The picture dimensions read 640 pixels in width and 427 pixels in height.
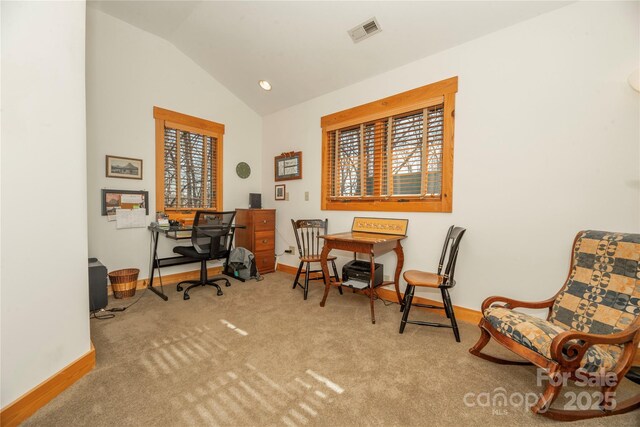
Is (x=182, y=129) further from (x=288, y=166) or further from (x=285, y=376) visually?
(x=285, y=376)

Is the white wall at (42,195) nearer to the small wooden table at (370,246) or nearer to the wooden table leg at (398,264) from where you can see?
the small wooden table at (370,246)

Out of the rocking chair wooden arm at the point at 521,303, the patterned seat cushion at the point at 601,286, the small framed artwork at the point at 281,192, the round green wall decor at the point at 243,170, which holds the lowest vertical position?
the rocking chair wooden arm at the point at 521,303

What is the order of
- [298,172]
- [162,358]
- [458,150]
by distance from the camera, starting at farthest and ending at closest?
[298,172] < [458,150] < [162,358]

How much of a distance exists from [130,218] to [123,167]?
2.10 feet

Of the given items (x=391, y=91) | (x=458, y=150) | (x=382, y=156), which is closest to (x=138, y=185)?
(x=382, y=156)

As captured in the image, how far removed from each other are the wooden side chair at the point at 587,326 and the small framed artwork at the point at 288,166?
2.98 m

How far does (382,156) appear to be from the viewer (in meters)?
3.14

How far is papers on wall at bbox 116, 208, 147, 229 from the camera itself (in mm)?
3185

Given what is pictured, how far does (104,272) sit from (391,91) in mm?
3639

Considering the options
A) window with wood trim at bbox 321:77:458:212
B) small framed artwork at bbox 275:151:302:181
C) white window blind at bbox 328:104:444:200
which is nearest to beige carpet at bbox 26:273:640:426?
window with wood trim at bbox 321:77:458:212

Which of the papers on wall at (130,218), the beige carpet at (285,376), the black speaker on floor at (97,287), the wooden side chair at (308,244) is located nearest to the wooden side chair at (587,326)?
the beige carpet at (285,376)

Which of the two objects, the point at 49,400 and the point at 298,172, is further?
the point at 298,172

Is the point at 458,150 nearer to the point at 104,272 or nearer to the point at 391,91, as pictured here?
the point at 391,91

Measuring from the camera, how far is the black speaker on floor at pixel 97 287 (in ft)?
8.30
